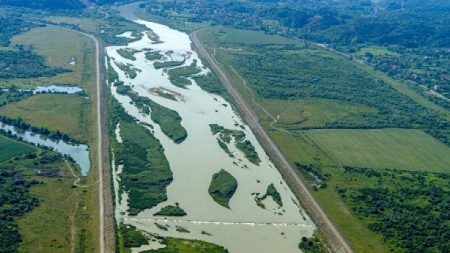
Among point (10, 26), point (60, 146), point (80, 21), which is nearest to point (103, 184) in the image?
point (60, 146)

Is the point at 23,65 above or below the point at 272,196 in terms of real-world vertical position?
above

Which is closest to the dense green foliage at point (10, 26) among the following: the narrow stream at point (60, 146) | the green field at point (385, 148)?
the narrow stream at point (60, 146)

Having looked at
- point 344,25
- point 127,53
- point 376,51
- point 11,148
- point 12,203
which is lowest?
point 376,51

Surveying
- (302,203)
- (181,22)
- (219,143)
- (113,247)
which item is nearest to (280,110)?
(219,143)

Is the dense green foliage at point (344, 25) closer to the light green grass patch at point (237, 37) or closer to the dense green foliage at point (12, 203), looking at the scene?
the light green grass patch at point (237, 37)

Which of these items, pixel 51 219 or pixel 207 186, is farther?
pixel 207 186

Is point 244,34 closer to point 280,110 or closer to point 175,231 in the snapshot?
point 280,110

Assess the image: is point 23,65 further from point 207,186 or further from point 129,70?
point 207,186

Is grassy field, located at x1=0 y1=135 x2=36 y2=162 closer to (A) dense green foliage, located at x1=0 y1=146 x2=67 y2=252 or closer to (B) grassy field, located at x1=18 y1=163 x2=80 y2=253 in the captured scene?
(A) dense green foliage, located at x1=0 y1=146 x2=67 y2=252
